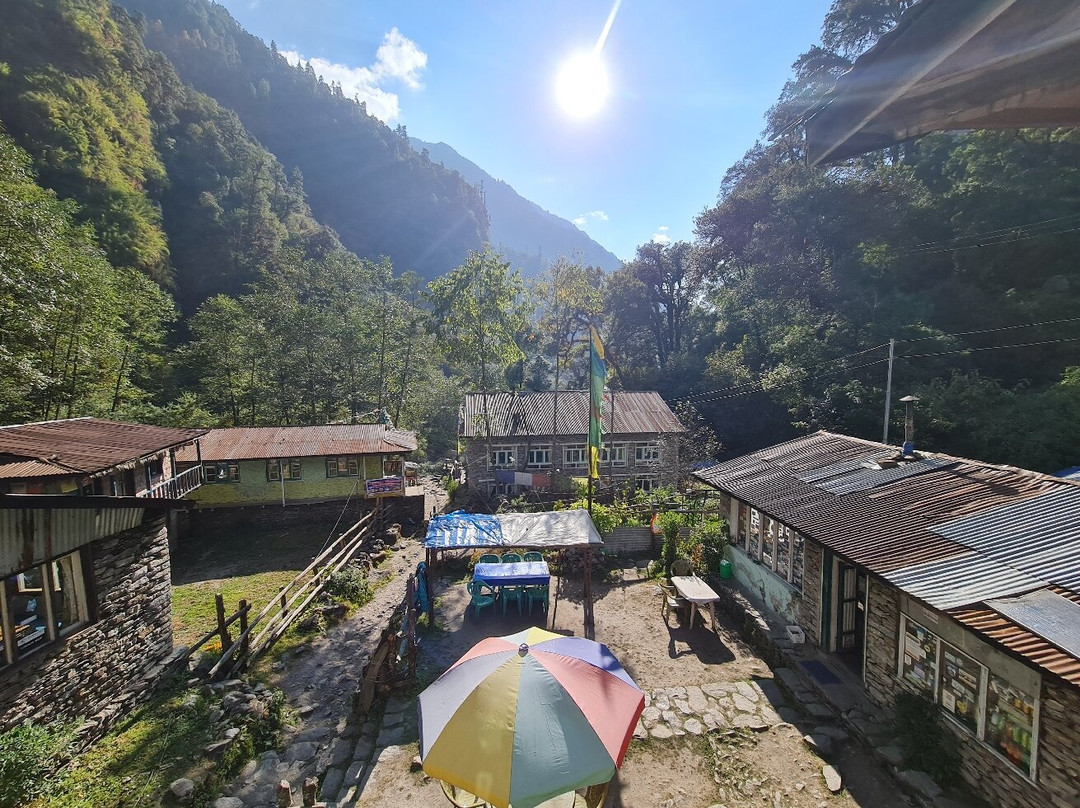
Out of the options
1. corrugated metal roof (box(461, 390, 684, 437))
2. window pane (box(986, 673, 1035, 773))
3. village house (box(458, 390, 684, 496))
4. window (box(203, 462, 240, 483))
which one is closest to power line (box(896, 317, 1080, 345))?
corrugated metal roof (box(461, 390, 684, 437))

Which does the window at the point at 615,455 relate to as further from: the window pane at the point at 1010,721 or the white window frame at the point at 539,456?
the window pane at the point at 1010,721

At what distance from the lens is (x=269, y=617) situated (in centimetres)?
1325

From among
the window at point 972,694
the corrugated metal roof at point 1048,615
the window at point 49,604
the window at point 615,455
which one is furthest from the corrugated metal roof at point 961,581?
the window at point 615,455

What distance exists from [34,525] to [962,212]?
125ft

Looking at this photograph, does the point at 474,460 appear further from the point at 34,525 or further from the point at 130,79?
the point at 130,79

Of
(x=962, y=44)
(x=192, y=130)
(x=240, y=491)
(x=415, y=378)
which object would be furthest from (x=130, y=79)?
(x=962, y=44)

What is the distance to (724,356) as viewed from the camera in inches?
1441

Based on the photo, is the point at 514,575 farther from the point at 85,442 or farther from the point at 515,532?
the point at 85,442

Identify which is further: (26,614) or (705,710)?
(705,710)

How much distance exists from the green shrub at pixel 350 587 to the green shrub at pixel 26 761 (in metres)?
7.32

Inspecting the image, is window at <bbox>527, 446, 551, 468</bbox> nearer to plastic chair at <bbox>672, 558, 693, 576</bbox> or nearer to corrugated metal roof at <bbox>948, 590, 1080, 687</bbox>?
plastic chair at <bbox>672, 558, 693, 576</bbox>

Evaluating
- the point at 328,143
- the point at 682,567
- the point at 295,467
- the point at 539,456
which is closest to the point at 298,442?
the point at 295,467

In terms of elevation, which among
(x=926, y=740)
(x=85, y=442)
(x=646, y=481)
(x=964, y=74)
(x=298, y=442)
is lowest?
(x=646, y=481)

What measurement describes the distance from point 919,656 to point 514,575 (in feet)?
26.3
